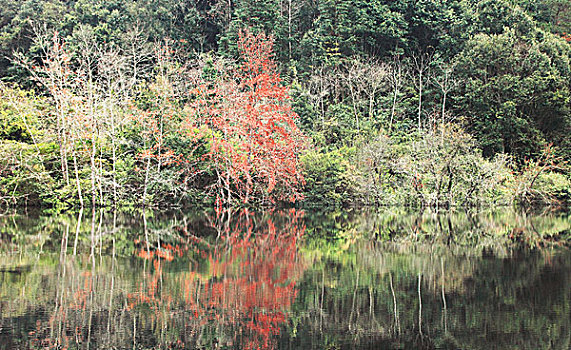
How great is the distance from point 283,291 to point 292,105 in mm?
23504

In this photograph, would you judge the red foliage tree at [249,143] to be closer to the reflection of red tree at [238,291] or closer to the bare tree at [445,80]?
the reflection of red tree at [238,291]

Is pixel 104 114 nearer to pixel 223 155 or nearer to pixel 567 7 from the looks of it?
pixel 223 155

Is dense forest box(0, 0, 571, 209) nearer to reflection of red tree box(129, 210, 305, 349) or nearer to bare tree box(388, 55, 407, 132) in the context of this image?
bare tree box(388, 55, 407, 132)

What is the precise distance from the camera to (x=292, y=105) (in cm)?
2933

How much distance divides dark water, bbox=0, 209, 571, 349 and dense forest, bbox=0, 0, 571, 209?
840 centimetres

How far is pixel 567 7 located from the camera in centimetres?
3578

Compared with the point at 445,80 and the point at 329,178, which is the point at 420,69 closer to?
the point at 445,80

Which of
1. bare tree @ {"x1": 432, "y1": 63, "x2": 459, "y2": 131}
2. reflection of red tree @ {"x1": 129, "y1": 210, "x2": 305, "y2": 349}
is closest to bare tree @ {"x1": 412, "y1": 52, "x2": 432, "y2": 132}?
bare tree @ {"x1": 432, "y1": 63, "x2": 459, "y2": 131}

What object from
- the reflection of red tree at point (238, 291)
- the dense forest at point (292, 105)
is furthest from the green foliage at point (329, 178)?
the reflection of red tree at point (238, 291)

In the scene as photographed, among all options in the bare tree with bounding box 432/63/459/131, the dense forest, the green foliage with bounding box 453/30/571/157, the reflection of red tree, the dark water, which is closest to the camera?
the dark water

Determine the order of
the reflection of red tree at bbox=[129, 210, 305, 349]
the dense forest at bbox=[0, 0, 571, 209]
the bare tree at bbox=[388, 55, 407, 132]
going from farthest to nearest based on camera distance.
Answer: the bare tree at bbox=[388, 55, 407, 132]
the dense forest at bbox=[0, 0, 571, 209]
the reflection of red tree at bbox=[129, 210, 305, 349]

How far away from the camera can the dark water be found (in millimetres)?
→ 4750

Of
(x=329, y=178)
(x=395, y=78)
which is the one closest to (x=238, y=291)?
(x=329, y=178)

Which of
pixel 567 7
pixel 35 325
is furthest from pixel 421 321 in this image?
pixel 567 7
